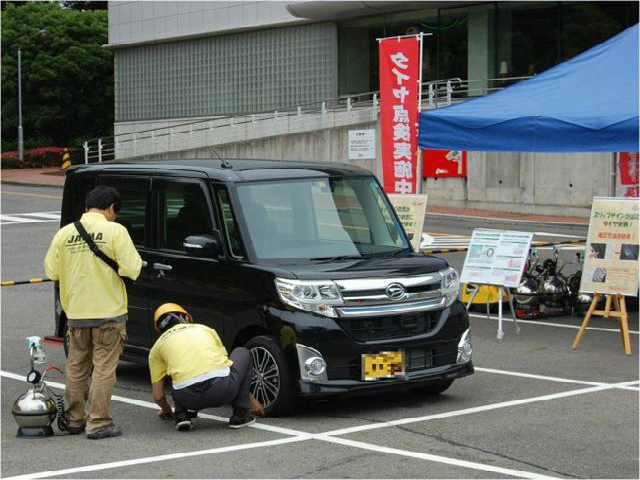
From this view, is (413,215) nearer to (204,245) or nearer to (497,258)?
(497,258)

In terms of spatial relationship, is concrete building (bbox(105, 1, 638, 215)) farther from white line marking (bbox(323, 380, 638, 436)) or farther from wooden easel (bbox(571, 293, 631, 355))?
white line marking (bbox(323, 380, 638, 436))

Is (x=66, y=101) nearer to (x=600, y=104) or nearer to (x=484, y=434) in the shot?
(x=600, y=104)

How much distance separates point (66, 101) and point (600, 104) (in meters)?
56.3

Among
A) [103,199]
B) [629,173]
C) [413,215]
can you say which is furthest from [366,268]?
[629,173]

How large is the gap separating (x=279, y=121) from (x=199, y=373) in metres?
35.7

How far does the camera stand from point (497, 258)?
43.0ft

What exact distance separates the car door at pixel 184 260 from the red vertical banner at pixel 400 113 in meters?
6.52

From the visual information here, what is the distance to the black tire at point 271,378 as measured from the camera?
28.1 ft

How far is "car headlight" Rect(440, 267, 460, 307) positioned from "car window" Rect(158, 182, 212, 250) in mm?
2005

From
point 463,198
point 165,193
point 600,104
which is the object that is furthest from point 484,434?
point 463,198

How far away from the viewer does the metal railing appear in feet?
125

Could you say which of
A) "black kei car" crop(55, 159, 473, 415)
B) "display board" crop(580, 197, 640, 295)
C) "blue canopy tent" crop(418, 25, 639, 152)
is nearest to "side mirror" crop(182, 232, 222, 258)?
"black kei car" crop(55, 159, 473, 415)

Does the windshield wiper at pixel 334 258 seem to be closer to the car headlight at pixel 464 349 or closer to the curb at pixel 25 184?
the car headlight at pixel 464 349

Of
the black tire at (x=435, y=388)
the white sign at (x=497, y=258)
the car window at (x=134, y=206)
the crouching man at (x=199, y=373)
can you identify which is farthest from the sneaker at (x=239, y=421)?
the white sign at (x=497, y=258)
